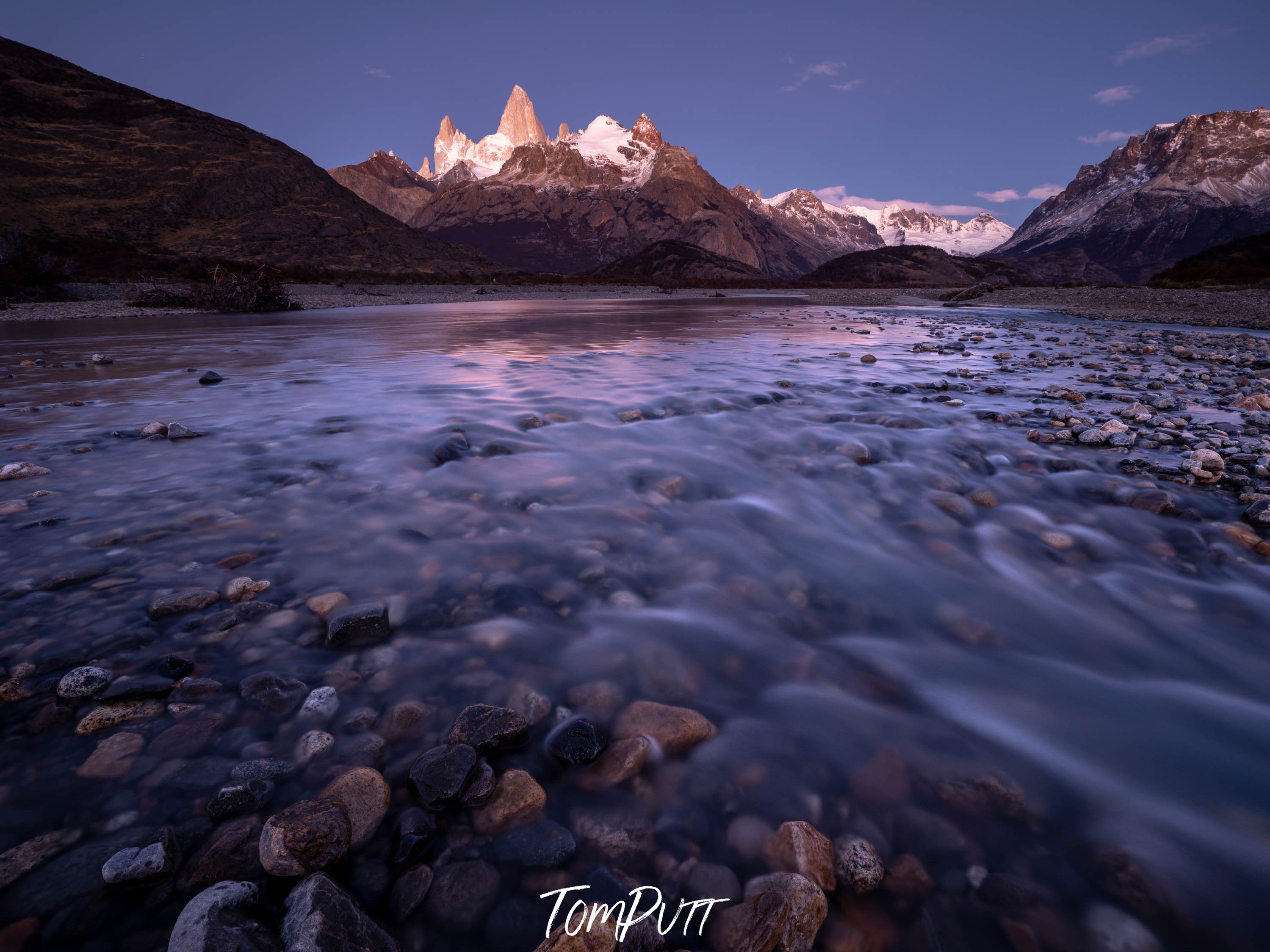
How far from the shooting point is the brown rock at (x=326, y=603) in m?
2.68

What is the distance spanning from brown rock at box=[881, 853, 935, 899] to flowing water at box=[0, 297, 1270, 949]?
0.05ft

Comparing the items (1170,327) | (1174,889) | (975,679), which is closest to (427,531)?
(975,679)

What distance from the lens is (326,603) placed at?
9.00 feet

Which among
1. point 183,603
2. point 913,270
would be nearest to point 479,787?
point 183,603

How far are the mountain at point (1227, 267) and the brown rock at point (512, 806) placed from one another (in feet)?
164

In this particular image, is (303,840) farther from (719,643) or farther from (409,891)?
(719,643)

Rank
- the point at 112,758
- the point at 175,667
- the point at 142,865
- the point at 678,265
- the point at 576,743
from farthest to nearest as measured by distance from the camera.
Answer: the point at 678,265 < the point at 175,667 < the point at 576,743 < the point at 112,758 < the point at 142,865

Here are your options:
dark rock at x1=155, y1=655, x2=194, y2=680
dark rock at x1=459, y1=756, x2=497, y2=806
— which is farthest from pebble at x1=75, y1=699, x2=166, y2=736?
dark rock at x1=459, y1=756, x2=497, y2=806

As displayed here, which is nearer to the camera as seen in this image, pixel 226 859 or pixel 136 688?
pixel 226 859

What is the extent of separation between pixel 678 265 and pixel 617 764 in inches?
5874

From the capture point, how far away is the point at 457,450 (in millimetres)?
5227

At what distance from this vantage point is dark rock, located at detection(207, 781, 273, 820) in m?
1.60

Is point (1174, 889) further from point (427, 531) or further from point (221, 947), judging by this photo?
point (427, 531)

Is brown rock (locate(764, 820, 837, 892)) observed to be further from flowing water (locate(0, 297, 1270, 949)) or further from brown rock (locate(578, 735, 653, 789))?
brown rock (locate(578, 735, 653, 789))
